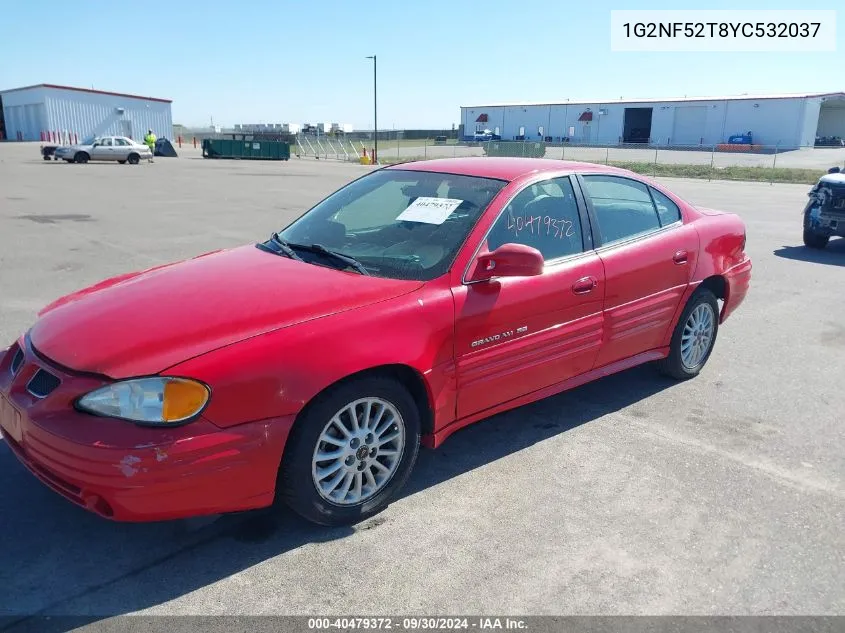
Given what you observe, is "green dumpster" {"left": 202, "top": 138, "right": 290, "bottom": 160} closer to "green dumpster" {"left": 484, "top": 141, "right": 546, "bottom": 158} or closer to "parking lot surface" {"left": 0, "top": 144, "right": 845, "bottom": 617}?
"green dumpster" {"left": 484, "top": 141, "right": 546, "bottom": 158}

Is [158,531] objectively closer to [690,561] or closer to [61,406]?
[61,406]

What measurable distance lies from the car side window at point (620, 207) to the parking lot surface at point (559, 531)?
116 cm

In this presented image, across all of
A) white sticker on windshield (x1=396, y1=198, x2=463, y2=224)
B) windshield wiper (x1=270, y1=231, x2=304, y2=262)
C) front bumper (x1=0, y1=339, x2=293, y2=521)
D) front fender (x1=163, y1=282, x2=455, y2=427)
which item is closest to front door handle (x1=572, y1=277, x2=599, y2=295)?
white sticker on windshield (x1=396, y1=198, x2=463, y2=224)

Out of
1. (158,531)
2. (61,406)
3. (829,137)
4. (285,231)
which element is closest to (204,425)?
(61,406)

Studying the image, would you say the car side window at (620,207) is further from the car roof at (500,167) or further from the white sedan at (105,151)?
the white sedan at (105,151)

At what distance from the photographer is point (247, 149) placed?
44.0 metres

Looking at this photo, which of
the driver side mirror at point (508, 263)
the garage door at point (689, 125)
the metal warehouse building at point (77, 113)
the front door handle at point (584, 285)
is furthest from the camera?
the garage door at point (689, 125)

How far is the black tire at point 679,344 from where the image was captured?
4.72m

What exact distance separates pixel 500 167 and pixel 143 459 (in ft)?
8.62

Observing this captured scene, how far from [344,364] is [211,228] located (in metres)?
9.73

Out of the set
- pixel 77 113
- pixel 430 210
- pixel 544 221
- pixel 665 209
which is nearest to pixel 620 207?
pixel 665 209

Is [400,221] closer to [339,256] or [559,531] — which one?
[339,256]

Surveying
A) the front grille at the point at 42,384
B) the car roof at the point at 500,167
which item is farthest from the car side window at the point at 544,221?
the front grille at the point at 42,384

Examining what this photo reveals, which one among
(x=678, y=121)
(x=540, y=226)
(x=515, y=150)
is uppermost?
(x=678, y=121)
